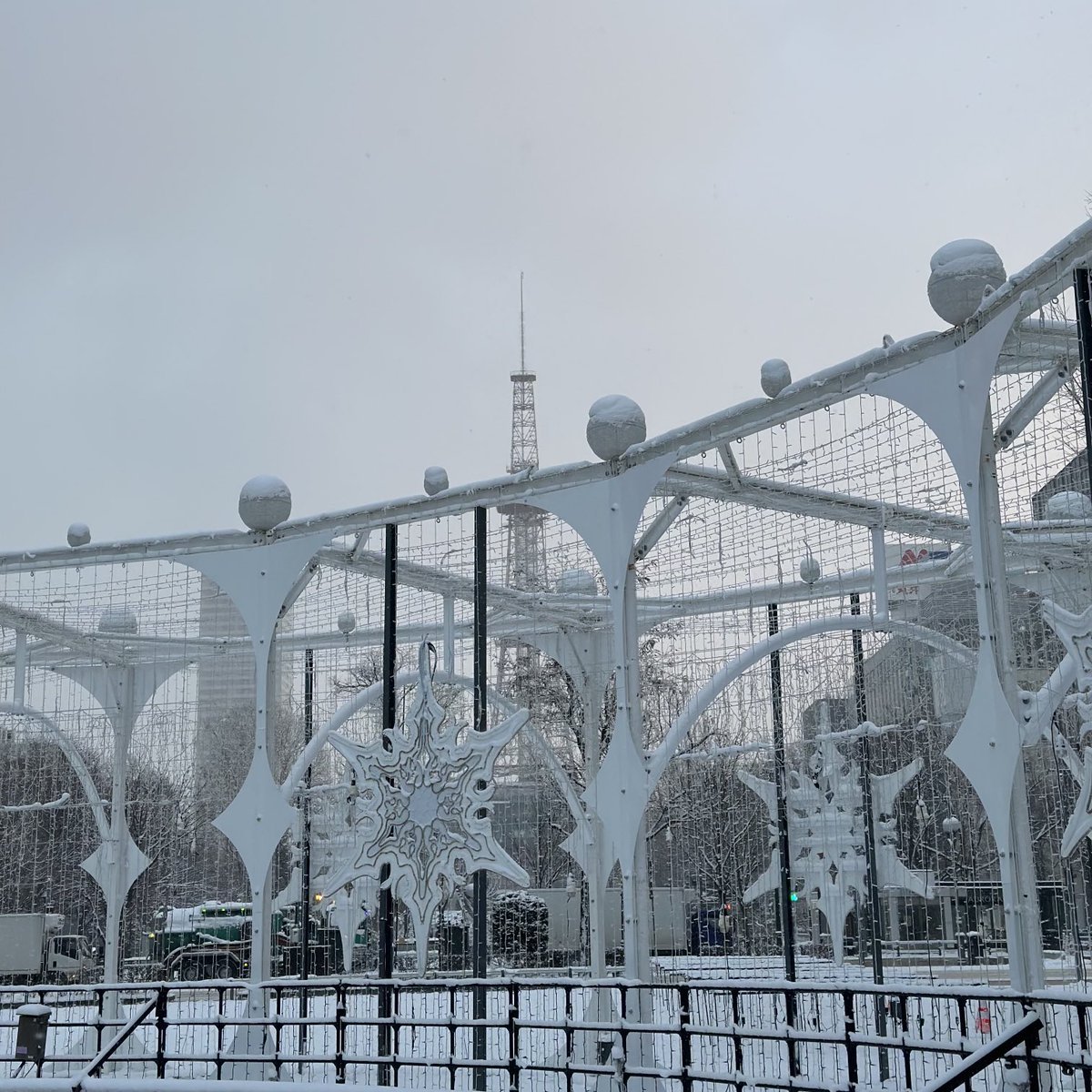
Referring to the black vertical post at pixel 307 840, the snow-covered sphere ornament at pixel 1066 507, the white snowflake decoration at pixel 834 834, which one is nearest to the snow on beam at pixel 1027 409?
the snow-covered sphere ornament at pixel 1066 507

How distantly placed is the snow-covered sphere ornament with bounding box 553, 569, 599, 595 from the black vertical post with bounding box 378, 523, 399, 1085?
8.68ft

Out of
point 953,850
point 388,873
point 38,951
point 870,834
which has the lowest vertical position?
point 38,951

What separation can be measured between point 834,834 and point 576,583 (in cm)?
375

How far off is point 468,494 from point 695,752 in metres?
4.22

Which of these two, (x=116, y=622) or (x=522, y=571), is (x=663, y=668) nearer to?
(x=522, y=571)

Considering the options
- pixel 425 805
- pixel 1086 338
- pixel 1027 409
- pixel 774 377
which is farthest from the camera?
pixel 425 805

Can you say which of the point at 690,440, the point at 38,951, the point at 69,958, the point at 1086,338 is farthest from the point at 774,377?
the point at 69,958

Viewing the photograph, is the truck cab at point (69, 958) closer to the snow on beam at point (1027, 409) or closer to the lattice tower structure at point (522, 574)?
the lattice tower structure at point (522, 574)

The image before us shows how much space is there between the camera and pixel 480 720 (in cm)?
1215

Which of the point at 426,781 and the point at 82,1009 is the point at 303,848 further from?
the point at 426,781

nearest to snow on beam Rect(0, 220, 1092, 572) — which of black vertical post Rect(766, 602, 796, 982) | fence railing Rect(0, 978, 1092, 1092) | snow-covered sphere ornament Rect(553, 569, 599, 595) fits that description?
snow-covered sphere ornament Rect(553, 569, 599, 595)

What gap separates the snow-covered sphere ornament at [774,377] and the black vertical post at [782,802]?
379 centimetres

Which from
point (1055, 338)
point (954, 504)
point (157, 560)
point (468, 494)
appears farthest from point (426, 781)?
point (1055, 338)

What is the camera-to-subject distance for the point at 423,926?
11539 millimetres
